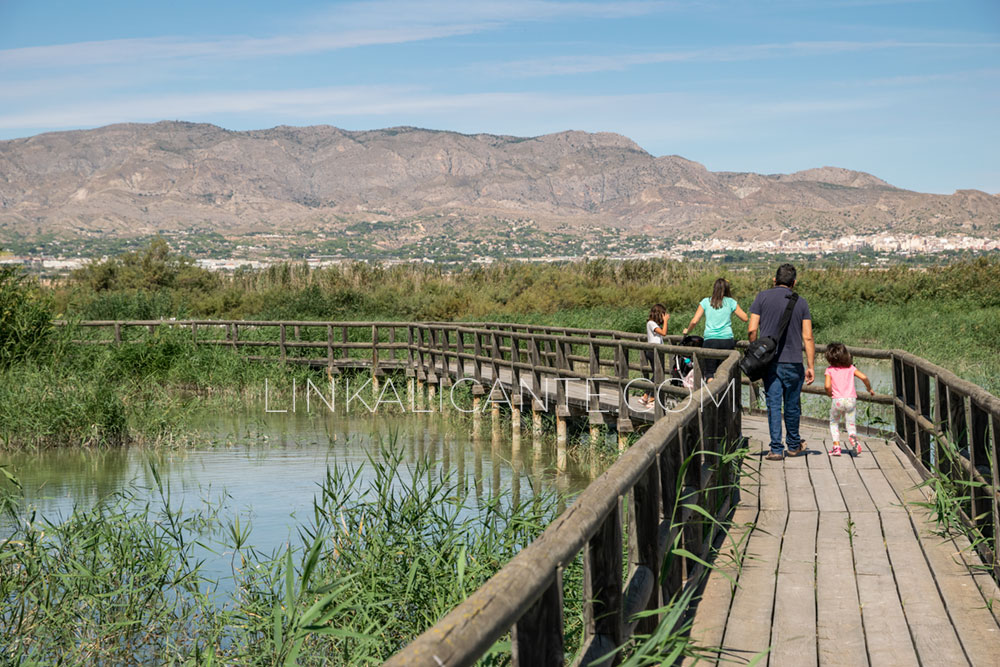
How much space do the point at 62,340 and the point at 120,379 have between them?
4.87 feet

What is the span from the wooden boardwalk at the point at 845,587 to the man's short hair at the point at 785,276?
183cm

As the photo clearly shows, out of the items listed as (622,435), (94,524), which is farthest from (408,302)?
(94,524)

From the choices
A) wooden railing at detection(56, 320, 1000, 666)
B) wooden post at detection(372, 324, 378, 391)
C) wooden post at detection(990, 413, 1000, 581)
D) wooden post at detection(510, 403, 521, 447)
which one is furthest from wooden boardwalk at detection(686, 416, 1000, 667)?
wooden post at detection(372, 324, 378, 391)

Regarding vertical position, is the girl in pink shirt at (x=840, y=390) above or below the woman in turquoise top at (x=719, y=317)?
below

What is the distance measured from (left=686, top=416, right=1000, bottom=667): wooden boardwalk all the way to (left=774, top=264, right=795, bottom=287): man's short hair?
1.83 meters

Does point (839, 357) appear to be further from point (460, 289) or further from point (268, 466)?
point (460, 289)

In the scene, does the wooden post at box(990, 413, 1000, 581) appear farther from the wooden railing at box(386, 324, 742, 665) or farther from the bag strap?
the bag strap

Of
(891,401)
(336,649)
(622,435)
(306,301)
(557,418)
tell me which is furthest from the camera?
(306,301)

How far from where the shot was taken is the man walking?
905 cm

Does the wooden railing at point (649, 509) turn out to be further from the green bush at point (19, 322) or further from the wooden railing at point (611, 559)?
the green bush at point (19, 322)

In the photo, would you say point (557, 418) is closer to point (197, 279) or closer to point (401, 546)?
point (401, 546)

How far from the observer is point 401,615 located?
658cm

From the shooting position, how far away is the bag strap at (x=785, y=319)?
29.6 ft

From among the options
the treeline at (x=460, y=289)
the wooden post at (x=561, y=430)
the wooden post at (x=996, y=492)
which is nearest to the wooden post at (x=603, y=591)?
the wooden post at (x=996, y=492)
